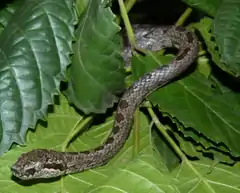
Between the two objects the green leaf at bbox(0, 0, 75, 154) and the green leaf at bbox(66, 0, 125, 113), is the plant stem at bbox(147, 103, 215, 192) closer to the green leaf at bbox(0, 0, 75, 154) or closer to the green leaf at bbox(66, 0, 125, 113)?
the green leaf at bbox(66, 0, 125, 113)

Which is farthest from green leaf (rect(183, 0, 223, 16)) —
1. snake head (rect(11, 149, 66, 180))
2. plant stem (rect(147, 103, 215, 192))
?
snake head (rect(11, 149, 66, 180))

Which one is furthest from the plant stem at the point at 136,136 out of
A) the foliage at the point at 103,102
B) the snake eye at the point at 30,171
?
the snake eye at the point at 30,171

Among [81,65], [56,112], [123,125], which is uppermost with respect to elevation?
[81,65]

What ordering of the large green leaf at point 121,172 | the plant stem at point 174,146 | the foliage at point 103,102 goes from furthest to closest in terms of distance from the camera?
the plant stem at point 174,146 < the foliage at point 103,102 < the large green leaf at point 121,172

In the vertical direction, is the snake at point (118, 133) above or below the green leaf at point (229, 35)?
below

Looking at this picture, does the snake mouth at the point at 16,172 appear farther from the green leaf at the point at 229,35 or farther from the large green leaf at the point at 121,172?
the green leaf at the point at 229,35

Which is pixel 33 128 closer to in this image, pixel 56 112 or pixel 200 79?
pixel 56 112

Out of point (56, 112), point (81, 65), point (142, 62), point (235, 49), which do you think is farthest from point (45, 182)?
point (235, 49)
